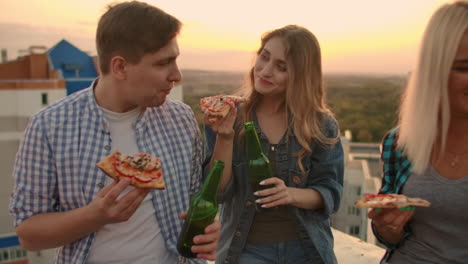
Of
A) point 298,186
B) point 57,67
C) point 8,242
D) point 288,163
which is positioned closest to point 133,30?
point 288,163

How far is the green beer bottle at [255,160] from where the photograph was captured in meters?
2.52

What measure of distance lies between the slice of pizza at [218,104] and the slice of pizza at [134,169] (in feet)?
2.13

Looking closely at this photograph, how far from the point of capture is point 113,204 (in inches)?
74.3

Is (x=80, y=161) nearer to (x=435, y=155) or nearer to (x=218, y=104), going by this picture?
(x=218, y=104)

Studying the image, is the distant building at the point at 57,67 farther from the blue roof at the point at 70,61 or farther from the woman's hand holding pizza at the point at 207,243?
the woman's hand holding pizza at the point at 207,243

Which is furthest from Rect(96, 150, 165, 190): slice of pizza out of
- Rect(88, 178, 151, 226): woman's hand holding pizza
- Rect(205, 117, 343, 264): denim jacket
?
Rect(205, 117, 343, 264): denim jacket

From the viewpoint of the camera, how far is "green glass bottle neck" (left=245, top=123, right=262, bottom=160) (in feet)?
8.22

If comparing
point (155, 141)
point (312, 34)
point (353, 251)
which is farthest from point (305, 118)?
point (353, 251)

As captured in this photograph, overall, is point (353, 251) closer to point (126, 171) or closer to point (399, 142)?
point (399, 142)

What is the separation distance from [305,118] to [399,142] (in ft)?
2.23

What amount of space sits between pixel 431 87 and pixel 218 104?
1.30 meters

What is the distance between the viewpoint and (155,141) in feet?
7.79

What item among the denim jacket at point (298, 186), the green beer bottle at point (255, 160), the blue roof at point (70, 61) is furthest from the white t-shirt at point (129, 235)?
the blue roof at point (70, 61)

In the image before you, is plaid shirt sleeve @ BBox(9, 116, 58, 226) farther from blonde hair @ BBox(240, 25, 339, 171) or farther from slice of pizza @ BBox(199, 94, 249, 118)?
blonde hair @ BBox(240, 25, 339, 171)
